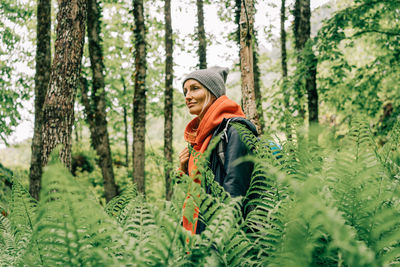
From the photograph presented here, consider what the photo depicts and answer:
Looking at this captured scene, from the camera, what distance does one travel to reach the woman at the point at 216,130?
1.97 meters

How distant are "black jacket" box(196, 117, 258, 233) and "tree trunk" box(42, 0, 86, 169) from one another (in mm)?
3137

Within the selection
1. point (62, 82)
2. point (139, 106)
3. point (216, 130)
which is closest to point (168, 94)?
point (139, 106)

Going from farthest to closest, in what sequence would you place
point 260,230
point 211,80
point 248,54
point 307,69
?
point 307,69 < point 248,54 < point 211,80 < point 260,230

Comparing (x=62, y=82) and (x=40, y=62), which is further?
(x=40, y=62)

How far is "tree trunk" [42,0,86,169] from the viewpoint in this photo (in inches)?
174

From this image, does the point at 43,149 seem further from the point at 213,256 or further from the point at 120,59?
the point at 120,59

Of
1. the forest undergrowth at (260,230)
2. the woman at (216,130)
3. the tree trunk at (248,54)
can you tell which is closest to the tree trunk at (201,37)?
the tree trunk at (248,54)

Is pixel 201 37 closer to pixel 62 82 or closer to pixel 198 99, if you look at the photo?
pixel 62 82

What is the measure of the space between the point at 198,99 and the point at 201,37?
10.1 meters

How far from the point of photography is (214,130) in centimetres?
250

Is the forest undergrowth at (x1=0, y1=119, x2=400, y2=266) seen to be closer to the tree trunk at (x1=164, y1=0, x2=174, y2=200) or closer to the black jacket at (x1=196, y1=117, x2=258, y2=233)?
the black jacket at (x1=196, y1=117, x2=258, y2=233)

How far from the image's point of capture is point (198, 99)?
2883 mm

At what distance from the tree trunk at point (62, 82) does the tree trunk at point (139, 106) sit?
4190mm

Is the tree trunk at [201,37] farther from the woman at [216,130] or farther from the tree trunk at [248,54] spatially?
the woman at [216,130]
